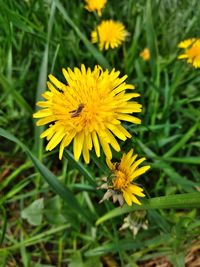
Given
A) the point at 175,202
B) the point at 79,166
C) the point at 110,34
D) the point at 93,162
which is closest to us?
the point at 175,202

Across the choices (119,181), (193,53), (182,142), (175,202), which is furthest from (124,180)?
(193,53)

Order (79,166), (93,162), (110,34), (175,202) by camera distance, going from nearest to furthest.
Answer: (175,202) → (79,166) → (93,162) → (110,34)

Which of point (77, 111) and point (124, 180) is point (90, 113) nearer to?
point (77, 111)

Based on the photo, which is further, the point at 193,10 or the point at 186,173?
the point at 193,10

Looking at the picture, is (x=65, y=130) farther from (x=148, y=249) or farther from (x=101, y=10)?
(x=101, y=10)

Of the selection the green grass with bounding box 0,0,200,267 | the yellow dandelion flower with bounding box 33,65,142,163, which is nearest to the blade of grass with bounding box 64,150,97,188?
the green grass with bounding box 0,0,200,267

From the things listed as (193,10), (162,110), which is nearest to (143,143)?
(162,110)

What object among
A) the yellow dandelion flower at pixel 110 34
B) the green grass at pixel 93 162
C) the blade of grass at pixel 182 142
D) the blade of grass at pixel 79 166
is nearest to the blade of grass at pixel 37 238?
the green grass at pixel 93 162
